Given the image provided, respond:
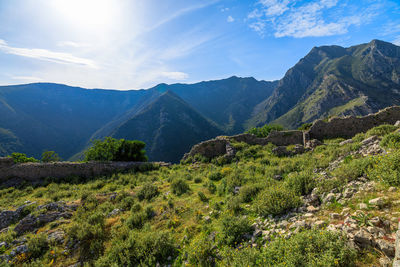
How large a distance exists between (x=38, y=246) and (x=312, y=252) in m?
9.12

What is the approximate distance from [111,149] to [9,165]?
32.0ft

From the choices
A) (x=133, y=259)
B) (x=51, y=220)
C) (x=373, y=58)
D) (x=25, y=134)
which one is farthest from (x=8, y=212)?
(x=373, y=58)

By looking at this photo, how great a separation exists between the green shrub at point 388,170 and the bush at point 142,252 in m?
6.50

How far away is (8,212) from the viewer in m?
9.53

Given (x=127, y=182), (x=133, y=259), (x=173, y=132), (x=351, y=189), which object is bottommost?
(x=173, y=132)

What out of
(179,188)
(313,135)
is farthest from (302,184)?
(313,135)

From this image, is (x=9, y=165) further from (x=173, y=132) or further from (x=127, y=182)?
(x=173, y=132)

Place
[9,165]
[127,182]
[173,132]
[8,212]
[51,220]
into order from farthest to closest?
[173,132] < [9,165] < [127,182] < [8,212] < [51,220]

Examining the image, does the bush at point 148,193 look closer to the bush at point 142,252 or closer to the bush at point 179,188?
the bush at point 179,188

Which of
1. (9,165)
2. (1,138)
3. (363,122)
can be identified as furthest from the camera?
(1,138)

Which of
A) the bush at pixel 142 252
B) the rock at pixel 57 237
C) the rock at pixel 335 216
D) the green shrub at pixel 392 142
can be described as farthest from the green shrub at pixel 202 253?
the green shrub at pixel 392 142

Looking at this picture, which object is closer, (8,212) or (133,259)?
(133,259)

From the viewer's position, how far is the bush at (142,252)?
530 centimetres

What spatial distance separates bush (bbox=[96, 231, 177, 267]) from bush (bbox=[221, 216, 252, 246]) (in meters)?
1.73
